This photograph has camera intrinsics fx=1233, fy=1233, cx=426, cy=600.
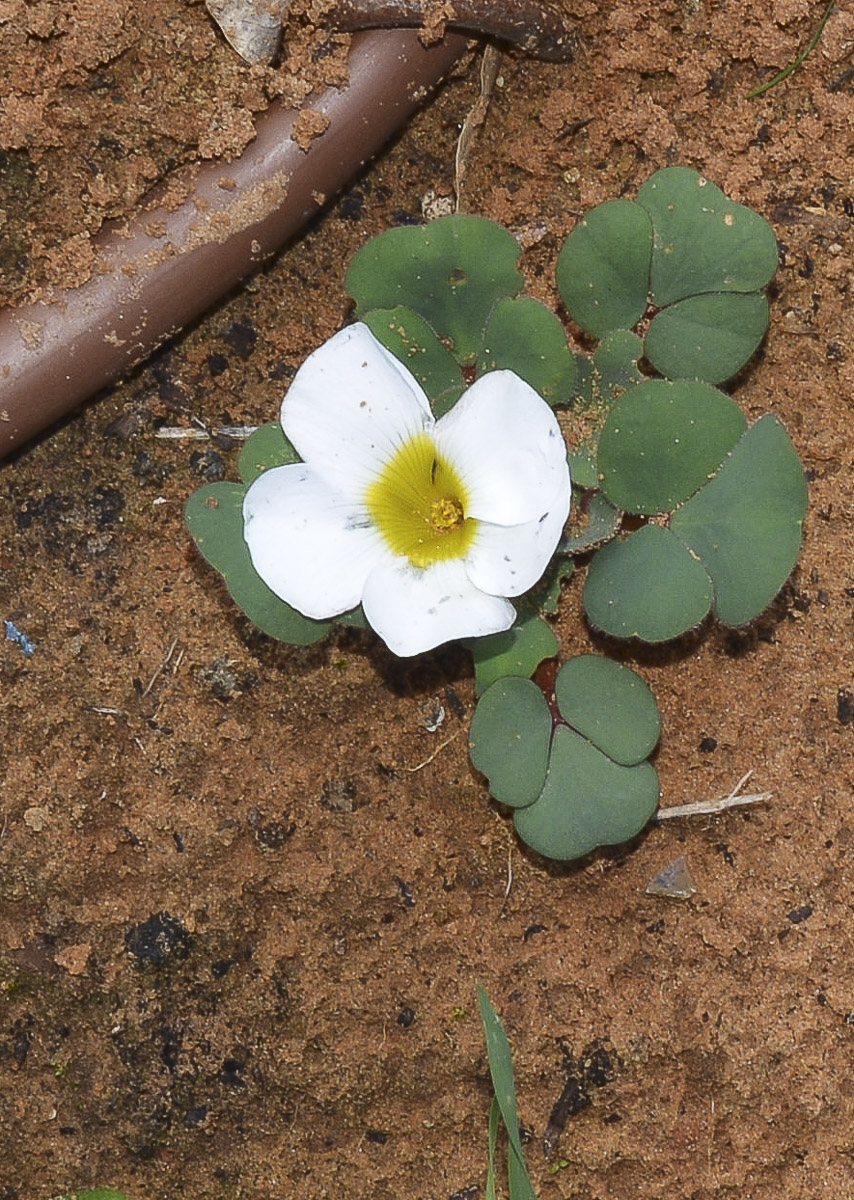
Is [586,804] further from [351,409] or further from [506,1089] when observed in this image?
[351,409]

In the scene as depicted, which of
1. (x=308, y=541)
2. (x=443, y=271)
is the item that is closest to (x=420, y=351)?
(x=443, y=271)

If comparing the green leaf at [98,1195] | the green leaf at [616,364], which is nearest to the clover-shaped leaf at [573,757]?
the green leaf at [616,364]

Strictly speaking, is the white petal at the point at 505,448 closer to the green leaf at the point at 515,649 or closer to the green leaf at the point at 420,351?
the green leaf at the point at 420,351

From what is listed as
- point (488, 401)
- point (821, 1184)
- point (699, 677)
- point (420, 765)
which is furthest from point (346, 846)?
point (821, 1184)

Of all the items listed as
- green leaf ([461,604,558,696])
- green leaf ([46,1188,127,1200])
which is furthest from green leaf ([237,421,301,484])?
green leaf ([46,1188,127,1200])

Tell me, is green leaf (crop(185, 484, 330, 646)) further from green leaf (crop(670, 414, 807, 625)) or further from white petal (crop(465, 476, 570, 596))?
green leaf (crop(670, 414, 807, 625))

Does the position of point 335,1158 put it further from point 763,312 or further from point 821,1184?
point 763,312
